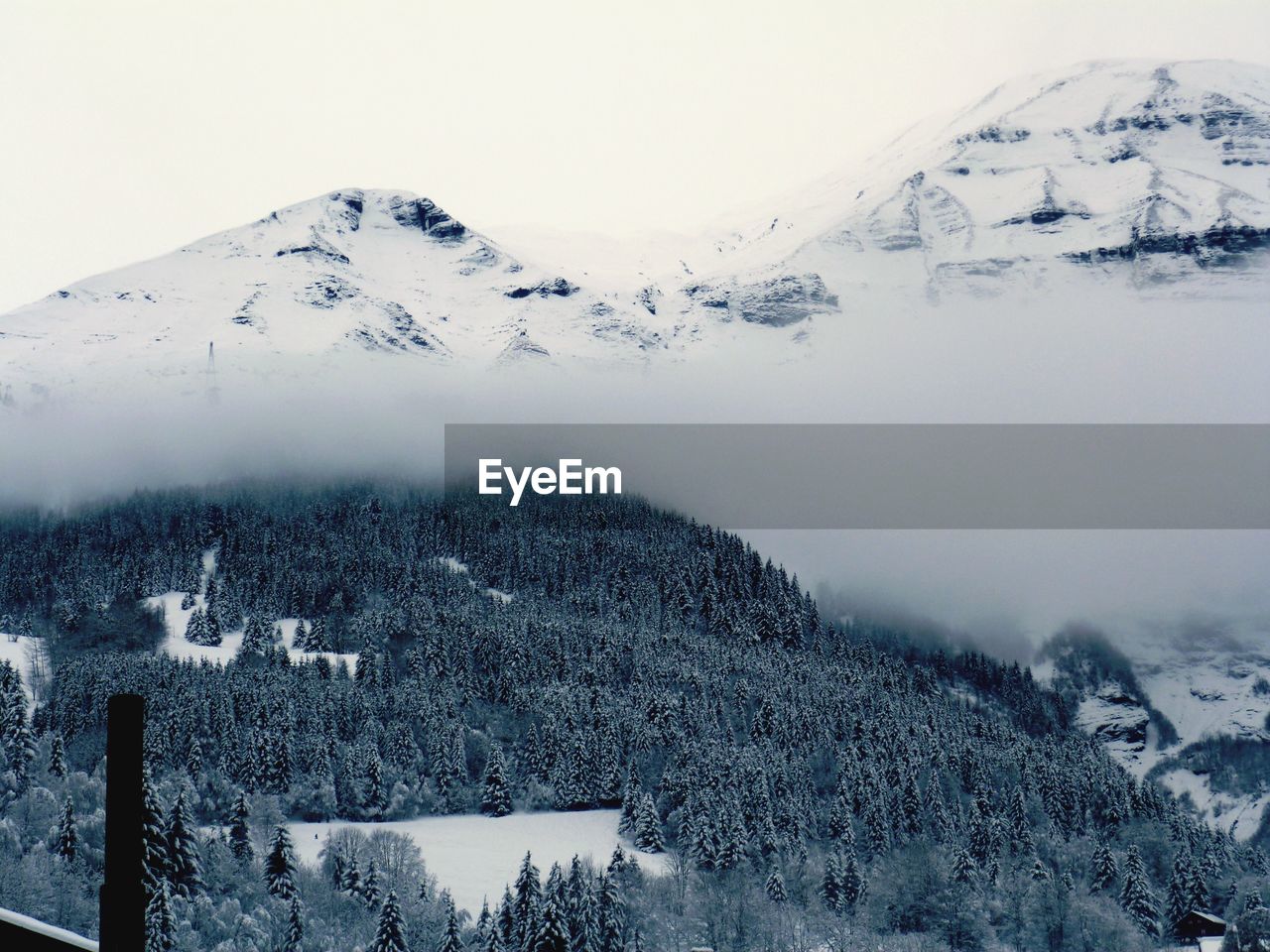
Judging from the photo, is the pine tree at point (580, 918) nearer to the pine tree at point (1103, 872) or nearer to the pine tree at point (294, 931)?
the pine tree at point (294, 931)

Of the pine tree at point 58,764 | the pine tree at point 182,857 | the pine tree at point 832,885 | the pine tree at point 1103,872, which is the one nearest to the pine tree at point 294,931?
the pine tree at point 182,857

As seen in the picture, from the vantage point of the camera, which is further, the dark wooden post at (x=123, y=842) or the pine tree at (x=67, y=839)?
the pine tree at (x=67, y=839)

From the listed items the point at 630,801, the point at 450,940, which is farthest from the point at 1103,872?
the point at 450,940

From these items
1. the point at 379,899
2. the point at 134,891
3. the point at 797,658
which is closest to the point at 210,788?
the point at 379,899

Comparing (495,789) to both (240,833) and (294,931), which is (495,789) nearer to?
(240,833)

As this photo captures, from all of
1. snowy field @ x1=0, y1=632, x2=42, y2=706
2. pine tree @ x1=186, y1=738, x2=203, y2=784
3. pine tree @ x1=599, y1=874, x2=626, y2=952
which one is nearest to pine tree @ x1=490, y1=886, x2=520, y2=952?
pine tree @ x1=599, y1=874, x2=626, y2=952

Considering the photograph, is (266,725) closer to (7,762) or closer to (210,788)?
(210,788)

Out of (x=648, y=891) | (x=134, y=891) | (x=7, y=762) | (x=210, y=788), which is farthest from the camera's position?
(x=210, y=788)
